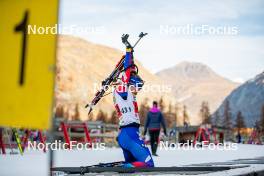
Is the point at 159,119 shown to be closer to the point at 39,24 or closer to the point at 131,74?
the point at 131,74

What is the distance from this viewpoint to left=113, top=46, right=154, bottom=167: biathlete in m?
7.33

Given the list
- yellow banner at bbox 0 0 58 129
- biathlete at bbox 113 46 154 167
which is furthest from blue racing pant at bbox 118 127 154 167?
yellow banner at bbox 0 0 58 129

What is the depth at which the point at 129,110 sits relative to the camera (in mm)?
7598

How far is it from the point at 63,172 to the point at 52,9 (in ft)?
14.3

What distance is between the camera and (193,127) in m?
38.2

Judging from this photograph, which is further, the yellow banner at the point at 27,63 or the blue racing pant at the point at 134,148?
the blue racing pant at the point at 134,148

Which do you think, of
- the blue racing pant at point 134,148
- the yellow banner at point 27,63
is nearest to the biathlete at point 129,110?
the blue racing pant at point 134,148

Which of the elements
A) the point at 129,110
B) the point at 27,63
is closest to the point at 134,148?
the point at 129,110

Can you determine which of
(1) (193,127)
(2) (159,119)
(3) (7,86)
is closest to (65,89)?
(1) (193,127)

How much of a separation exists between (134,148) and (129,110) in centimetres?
67

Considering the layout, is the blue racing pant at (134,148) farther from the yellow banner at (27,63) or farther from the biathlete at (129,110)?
the yellow banner at (27,63)

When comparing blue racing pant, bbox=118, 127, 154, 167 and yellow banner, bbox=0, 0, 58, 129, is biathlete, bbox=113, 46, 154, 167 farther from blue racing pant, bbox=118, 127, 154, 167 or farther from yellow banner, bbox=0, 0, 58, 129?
yellow banner, bbox=0, 0, 58, 129

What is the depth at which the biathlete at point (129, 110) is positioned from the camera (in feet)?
24.0

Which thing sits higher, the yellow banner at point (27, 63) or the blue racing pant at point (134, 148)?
the yellow banner at point (27, 63)
